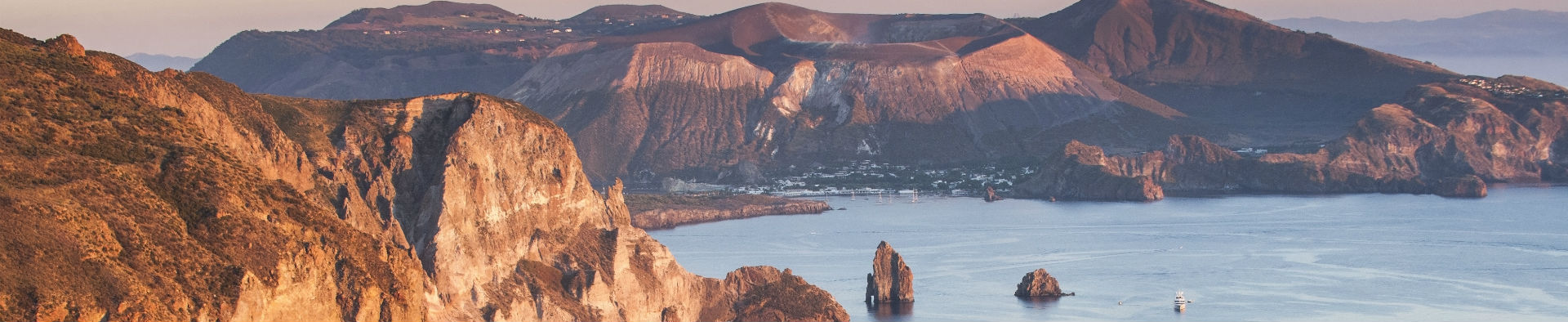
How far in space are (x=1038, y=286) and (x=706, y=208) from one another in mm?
71782

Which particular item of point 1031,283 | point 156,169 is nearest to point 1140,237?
point 1031,283

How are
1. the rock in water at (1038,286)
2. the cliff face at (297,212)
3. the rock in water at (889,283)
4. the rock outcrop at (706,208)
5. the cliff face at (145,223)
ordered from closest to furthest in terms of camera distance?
the cliff face at (145,223) → the cliff face at (297,212) → the rock in water at (889,283) → the rock in water at (1038,286) → the rock outcrop at (706,208)

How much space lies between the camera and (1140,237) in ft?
428

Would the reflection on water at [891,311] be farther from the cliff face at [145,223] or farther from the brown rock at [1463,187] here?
the brown rock at [1463,187]

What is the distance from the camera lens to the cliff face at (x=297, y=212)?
121 feet

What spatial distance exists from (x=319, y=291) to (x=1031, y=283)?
53683 mm

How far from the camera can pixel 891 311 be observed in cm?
8538

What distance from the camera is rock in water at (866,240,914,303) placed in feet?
284

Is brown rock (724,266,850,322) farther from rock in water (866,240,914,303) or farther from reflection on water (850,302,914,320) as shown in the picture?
rock in water (866,240,914,303)

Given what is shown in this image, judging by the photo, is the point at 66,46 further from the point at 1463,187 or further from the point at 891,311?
the point at 1463,187

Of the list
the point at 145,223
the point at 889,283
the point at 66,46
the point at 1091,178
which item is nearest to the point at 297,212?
the point at 145,223

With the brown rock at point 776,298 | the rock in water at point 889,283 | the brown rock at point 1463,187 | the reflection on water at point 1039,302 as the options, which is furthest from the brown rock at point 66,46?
the brown rock at point 1463,187

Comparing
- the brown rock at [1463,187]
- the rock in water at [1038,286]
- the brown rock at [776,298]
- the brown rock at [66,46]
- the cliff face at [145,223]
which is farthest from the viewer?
the brown rock at [1463,187]

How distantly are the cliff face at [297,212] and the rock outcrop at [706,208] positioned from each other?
7580 centimetres
